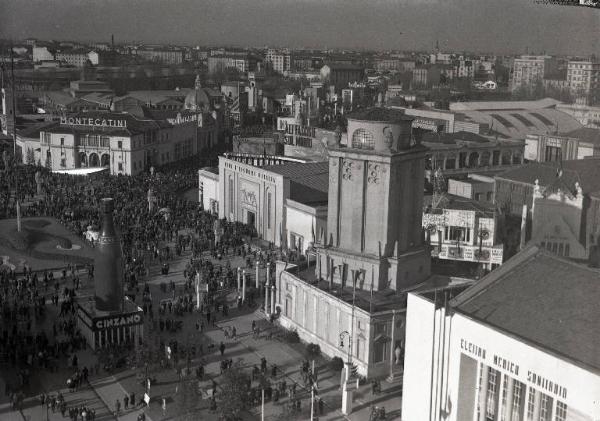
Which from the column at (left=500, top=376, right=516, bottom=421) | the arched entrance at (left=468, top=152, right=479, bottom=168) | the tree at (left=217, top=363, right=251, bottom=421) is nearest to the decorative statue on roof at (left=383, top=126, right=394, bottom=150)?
the tree at (left=217, top=363, right=251, bottom=421)

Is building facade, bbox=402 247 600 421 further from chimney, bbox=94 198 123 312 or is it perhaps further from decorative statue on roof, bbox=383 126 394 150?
chimney, bbox=94 198 123 312

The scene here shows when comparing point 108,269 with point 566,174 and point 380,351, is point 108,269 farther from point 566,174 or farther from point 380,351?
point 566,174

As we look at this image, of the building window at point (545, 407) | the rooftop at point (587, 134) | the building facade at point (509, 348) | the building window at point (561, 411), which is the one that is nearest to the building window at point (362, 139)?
the building facade at point (509, 348)

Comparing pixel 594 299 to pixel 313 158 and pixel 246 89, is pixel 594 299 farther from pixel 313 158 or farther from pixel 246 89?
pixel 246 89

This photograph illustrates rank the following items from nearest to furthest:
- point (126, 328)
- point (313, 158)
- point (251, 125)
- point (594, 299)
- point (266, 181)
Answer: point (594, 299) → point (126, 328) → point (266, 181) → point (313, 158) → point (251, 125)

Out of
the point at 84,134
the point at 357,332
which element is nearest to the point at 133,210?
the point at 84,134

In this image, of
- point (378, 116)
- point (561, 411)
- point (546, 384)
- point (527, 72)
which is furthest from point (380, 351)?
point (527, 72)
